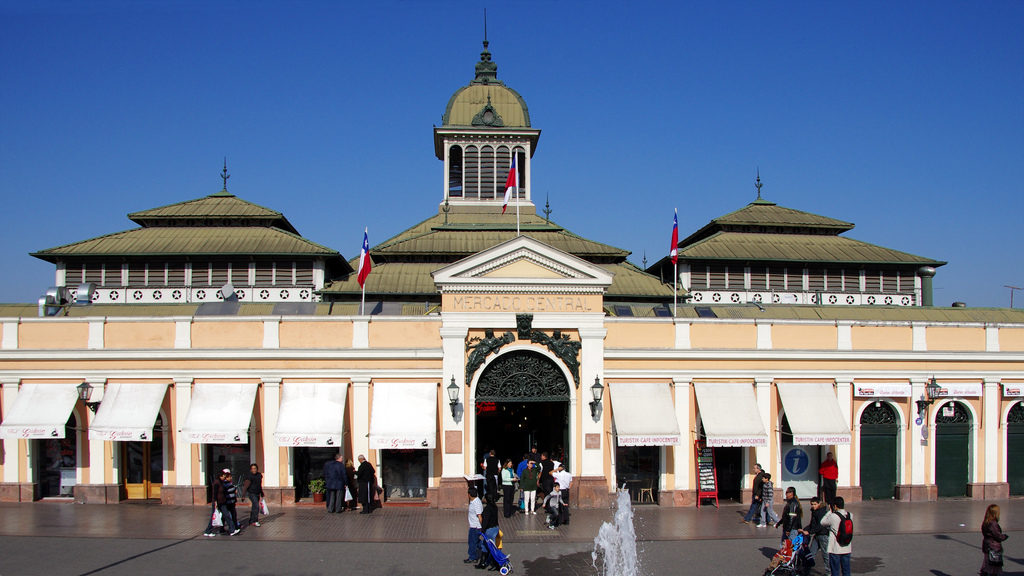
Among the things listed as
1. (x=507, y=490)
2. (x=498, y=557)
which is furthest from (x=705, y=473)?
(x=498, y=557)

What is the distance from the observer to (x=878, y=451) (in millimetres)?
25391

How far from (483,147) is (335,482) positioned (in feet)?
70.4

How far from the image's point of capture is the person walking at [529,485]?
878 inches

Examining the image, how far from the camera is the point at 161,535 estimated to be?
19297mm

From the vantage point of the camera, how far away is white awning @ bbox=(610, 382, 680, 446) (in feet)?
77.0

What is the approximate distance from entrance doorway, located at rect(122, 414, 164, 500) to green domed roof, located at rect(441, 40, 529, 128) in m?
21.7

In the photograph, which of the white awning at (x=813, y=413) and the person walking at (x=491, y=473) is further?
the white awning at (x=813, y=413)

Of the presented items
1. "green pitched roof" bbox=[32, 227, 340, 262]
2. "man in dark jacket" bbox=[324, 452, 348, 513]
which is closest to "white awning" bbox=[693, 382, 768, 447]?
"man in dark jacket" bbox=[324, 452, 348, 513]

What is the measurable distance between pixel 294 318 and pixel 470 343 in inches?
210

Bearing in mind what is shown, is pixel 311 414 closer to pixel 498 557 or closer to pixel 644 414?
pixel 498 557

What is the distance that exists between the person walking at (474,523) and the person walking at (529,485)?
5540 mm

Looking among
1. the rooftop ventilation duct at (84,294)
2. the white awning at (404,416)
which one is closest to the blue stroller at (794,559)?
the white awning at (404,416)

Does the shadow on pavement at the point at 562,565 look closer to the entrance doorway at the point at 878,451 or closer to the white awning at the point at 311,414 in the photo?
the white awning at the point at 311,414

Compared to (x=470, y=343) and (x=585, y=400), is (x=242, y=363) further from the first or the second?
(x=585, y=400)
